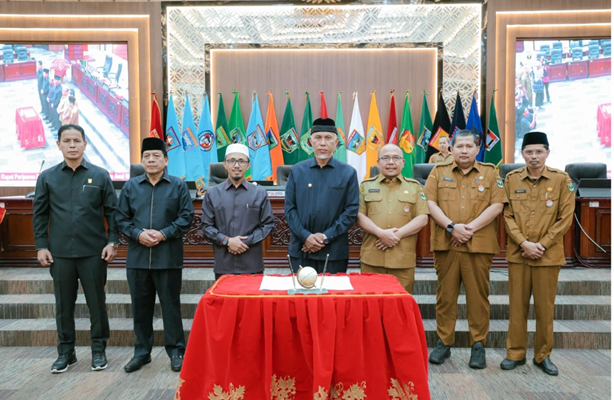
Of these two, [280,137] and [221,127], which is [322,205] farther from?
[221,127]

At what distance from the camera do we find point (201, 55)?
271 inches

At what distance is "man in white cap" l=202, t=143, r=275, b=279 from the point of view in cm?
275

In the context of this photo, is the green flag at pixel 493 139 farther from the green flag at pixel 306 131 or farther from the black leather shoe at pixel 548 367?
the black leather shoe at pixel 548 367

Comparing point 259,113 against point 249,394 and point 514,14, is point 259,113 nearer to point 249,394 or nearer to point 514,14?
point 514,14

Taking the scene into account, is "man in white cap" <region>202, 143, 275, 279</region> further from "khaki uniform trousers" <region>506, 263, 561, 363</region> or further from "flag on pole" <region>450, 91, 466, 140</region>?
"flag on pole" <region>450, 91, 466, 140</region>

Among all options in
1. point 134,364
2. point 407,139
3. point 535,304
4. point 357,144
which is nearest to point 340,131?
point 357,144

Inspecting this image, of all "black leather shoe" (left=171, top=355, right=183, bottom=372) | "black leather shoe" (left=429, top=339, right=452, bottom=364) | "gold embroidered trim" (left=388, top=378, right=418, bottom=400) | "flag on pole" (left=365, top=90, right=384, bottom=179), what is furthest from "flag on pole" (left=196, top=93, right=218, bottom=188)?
"gold embroidered trim" (left=388, top=378, right=418, bottom=400)

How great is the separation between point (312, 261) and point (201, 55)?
5.17m

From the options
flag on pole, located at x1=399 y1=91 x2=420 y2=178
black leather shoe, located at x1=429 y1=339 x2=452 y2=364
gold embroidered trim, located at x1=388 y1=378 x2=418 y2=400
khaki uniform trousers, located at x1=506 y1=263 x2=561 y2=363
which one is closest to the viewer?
gold embroidered trim, located at x1=388 y1=378 x2=418 y2=400

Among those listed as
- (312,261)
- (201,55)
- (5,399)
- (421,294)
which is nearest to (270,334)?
(312,261)

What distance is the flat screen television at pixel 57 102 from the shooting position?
690 cm

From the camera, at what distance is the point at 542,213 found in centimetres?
282

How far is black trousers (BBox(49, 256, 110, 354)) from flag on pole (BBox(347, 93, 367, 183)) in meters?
4.64

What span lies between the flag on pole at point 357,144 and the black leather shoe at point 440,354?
4125 mm
